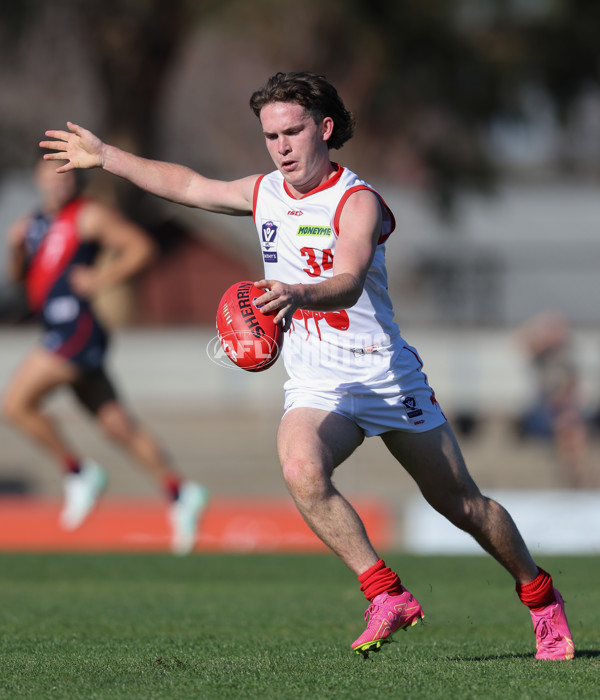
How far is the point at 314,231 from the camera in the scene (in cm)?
464

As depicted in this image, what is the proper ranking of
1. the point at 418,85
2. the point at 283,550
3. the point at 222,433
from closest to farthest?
the point at 283,550
the point at 222,433
the point at 418,85

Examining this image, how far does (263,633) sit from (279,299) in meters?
2.16

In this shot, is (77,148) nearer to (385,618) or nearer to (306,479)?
(306,479)

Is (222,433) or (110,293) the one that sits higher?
(110,293)

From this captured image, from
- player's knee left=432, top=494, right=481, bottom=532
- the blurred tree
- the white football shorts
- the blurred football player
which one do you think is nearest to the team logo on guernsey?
the white football shorts

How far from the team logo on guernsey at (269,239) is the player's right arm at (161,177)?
6.1 inches

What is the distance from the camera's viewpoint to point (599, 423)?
17.4 meters

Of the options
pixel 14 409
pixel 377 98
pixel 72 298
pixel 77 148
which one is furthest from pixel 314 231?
pixel 377 98

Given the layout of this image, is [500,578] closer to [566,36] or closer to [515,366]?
[515,366]

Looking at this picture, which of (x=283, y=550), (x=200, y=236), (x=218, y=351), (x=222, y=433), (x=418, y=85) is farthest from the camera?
(x=200, y=236)

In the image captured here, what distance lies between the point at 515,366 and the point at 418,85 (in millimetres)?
4743

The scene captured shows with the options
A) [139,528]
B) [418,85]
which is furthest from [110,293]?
[139,528]

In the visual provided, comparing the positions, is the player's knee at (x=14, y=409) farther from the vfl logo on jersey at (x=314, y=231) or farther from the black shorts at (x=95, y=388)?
the vfl logo on jersey at (x=314, y=231)

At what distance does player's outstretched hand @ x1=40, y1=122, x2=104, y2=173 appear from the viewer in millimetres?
5078
